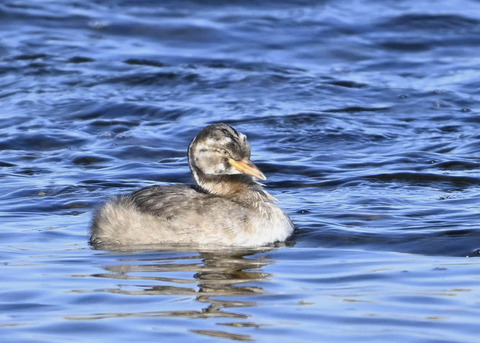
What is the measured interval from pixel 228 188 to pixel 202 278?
1.96 metres

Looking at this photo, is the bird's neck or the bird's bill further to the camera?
the bird's neck

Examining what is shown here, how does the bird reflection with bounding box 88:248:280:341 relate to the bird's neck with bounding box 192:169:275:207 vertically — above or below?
below

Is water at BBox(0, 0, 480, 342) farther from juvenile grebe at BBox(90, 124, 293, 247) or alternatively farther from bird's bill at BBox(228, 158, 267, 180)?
bird's bill at BBox(228, 158, 267, 180)

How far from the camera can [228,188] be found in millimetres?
11039

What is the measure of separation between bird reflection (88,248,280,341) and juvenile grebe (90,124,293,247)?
0.23m

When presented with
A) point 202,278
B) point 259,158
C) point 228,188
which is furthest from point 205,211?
point 259,158

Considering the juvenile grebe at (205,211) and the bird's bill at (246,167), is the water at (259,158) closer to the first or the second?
the juvenile grebe at (205,211)

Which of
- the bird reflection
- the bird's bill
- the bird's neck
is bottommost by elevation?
the bird reflection

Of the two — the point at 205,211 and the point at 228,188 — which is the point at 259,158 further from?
the point at 205,211

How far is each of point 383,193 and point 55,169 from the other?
13.3ft

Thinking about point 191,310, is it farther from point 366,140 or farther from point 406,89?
point 406,89

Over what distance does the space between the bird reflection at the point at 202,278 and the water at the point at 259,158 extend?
2cm

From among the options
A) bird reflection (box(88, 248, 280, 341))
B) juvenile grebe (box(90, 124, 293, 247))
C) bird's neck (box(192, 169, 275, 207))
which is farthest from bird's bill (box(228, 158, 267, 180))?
bird reflection (box(88, 248, 280, 341))

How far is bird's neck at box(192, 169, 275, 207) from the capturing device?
1095 cm
